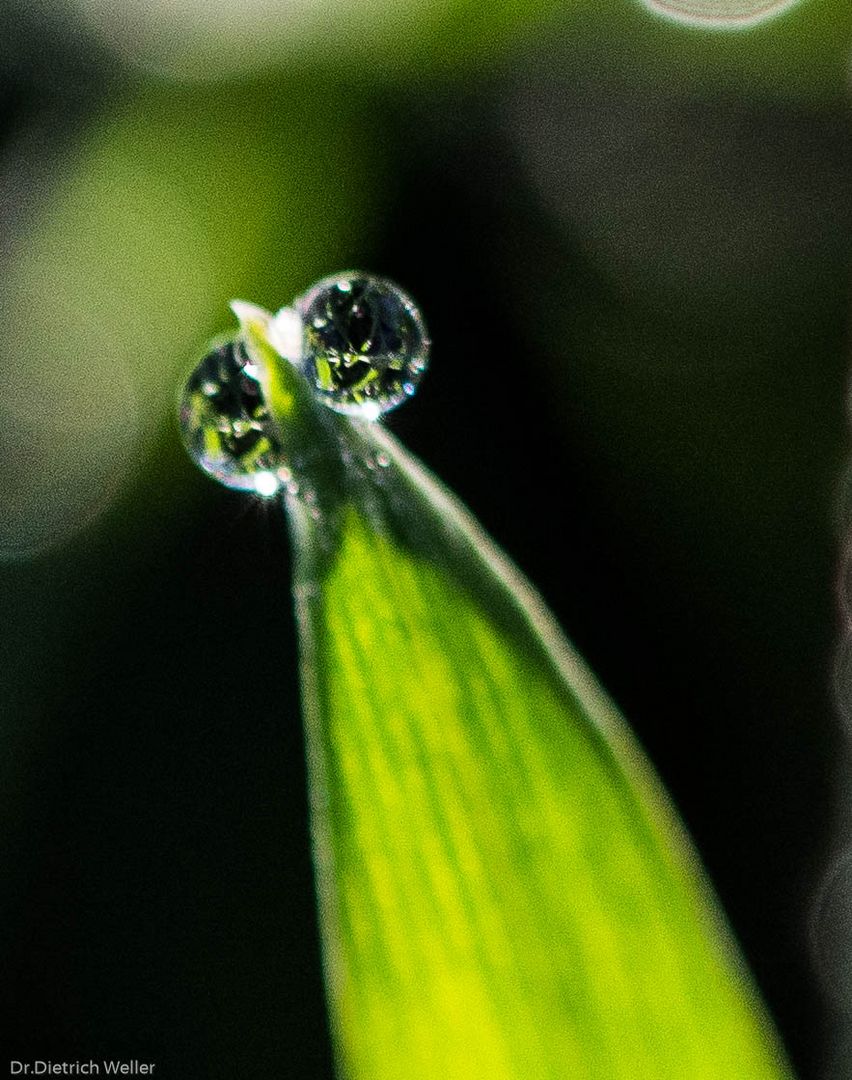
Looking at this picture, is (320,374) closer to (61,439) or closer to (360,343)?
(360,343)

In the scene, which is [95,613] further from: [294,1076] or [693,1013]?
[693,1013]

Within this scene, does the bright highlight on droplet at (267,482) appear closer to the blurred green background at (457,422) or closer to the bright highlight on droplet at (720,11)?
the blurred green background at (457,422)

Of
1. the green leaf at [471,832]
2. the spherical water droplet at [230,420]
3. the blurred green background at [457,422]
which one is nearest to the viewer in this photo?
the green leaf at [471,832]

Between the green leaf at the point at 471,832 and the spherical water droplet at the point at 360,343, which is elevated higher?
the spherical water droplet at the point at 360,343

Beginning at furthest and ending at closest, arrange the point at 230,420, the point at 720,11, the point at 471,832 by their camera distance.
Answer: the point at 720,11, the point at 230,420, the point at 471,832

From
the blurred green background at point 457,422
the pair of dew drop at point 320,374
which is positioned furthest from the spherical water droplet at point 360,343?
the blurred green background at point 457,422

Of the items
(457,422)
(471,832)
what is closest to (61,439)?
(457,422)
